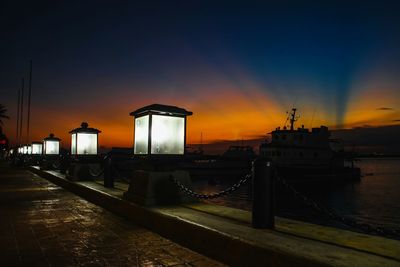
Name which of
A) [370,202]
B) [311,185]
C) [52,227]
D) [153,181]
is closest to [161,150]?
[153,181]

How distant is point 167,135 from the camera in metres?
7.07

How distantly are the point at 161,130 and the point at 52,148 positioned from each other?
60.7 feet

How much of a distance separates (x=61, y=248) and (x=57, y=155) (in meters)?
19.4

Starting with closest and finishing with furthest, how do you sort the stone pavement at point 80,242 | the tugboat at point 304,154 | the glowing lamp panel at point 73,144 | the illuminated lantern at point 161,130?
the stone pavement at point 80,242 → the illuminated lantern at point 161,130 → the glowing lamp panel at point 73,144 → the tugboat at point 304,154

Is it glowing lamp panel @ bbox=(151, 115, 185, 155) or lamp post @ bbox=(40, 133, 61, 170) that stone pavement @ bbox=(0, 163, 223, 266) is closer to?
glowing lamp panel @ bbox=(151, 115, 185, 155)

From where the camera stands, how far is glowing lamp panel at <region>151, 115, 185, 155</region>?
22.6ft

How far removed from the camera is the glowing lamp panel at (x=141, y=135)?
6.98 metres

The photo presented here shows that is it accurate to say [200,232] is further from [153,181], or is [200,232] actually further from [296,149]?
[296,149]

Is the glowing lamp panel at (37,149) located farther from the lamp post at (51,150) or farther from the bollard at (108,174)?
the bollard at (108,174)

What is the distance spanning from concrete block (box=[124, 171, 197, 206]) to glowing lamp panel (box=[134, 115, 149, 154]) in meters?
0.54

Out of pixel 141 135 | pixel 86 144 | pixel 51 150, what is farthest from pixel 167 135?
pixel 51 150

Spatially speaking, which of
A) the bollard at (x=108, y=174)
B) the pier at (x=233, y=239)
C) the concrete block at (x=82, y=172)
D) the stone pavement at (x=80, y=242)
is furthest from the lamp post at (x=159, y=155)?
the concrete block at (x=82, y=172)

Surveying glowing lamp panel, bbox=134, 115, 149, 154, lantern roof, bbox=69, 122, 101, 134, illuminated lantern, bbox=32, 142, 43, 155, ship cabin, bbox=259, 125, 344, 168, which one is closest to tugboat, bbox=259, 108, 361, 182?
ship cabin, bbox=259, 125, 344, 168

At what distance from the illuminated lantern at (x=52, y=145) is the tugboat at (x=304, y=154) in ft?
114
